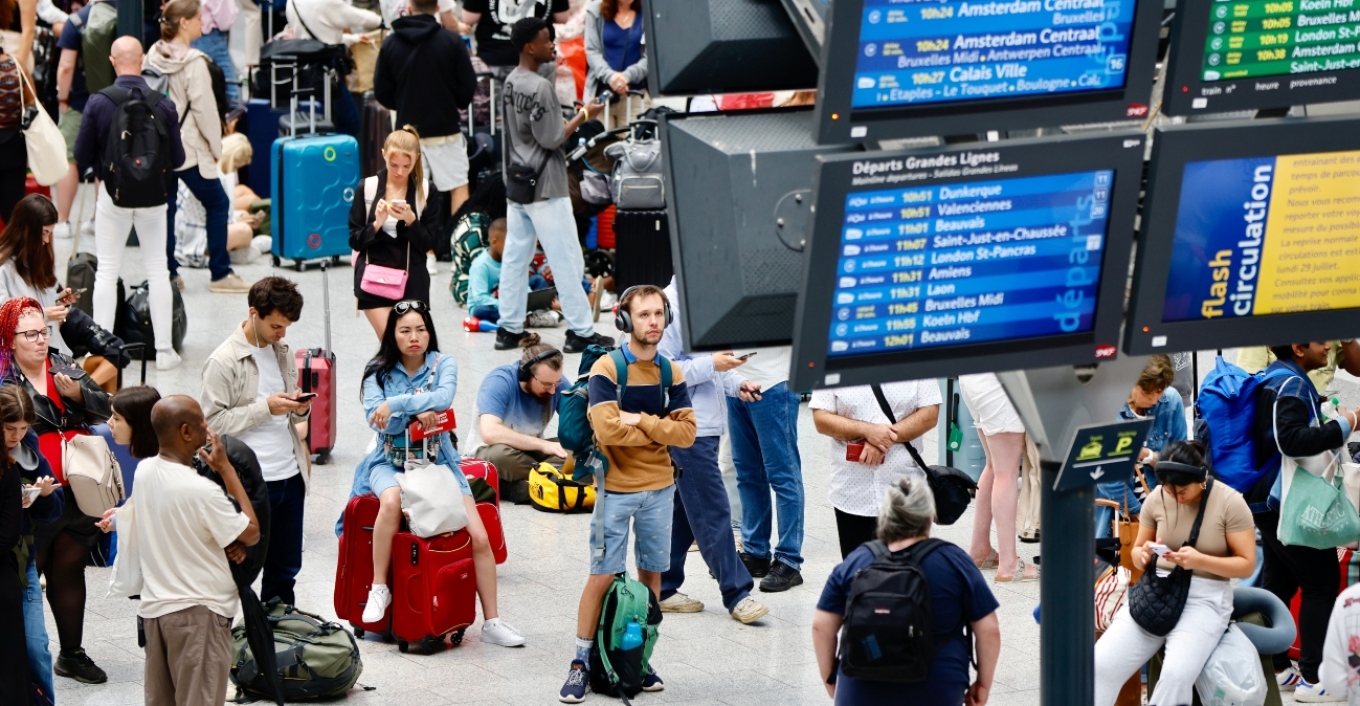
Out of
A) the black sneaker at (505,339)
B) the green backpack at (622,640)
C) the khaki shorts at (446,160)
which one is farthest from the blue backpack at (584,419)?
the khaki shorts at (446,160)

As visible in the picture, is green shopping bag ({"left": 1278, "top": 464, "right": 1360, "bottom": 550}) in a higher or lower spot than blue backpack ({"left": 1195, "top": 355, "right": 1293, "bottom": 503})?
lower

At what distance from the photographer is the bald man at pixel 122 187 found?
499 inches

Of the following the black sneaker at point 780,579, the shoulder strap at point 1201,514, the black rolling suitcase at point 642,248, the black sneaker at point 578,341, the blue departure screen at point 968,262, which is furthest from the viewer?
the black rolling suitcase at point 642,248

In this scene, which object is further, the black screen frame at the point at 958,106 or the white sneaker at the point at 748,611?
the white sneaker at the point at 748,611

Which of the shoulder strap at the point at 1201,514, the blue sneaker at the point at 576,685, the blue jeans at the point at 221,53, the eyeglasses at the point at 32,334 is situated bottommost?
the blue sneaker at the point at 576,685

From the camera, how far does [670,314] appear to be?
8.97m

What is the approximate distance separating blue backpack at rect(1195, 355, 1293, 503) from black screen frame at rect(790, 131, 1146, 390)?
495cm

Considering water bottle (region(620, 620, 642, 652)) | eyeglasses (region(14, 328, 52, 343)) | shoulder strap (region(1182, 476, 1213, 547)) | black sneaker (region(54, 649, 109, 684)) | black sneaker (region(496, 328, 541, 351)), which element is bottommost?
black sneaker (region(54, 649, 109, 684))

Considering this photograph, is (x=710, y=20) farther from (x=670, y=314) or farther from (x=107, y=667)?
(x=107, y=667)

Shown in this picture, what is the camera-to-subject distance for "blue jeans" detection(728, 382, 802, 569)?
983 cm

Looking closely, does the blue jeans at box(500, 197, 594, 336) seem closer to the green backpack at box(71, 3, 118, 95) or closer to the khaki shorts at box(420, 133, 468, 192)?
the khaki shorts at box(420, 133, 468, 192)

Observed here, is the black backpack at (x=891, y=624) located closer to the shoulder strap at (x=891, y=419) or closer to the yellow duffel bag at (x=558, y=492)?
the shoulder strap at (x=891, y=419)

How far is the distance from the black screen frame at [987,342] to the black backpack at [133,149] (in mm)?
9330

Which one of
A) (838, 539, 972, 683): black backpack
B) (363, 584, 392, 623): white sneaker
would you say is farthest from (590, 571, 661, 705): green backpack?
(838, 539, 972, 683): black backpack
